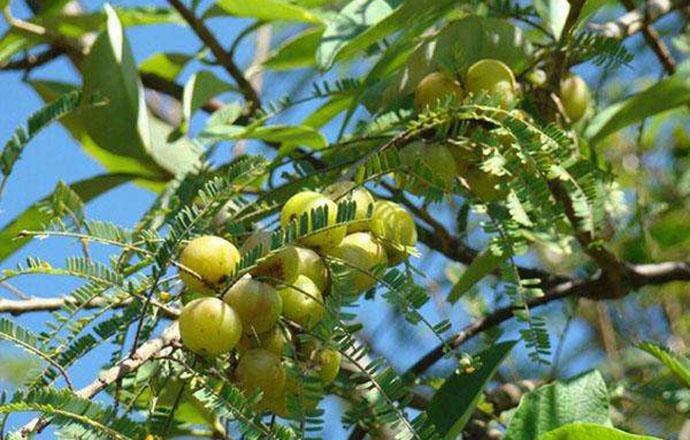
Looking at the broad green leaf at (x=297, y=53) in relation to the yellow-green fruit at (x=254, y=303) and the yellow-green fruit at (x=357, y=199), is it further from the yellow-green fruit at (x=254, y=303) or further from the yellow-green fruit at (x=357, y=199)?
the yellow-green fruit at (x=254, y=303)

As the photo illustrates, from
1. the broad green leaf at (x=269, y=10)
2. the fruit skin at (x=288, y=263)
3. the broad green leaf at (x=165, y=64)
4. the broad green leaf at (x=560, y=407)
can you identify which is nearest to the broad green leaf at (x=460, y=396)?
the broad green leaf at (x=560, y=407)

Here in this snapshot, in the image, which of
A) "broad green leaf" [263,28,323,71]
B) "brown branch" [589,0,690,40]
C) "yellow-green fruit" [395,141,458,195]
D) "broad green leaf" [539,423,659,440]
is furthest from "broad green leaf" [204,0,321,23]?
"broad green leaf" [539,423,659,440]

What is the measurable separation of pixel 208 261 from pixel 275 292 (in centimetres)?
4

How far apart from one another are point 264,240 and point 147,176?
24.0 inches

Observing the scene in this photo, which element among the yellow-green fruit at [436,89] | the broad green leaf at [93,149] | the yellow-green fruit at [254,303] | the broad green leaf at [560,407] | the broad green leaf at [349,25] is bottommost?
the broad green leaf at [560,407]

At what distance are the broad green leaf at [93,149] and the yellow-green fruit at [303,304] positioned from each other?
551 millimetres

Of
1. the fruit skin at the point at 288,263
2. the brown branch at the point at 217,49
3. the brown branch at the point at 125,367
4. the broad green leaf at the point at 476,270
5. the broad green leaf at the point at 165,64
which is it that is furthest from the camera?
the broad green leaf at the point at 165,64

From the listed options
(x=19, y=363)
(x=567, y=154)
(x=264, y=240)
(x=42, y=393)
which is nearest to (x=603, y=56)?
(x=567, y=154)

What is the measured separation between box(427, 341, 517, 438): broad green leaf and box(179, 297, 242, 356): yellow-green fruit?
7.4 inches

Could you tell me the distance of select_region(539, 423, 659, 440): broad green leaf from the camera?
67 centimetres

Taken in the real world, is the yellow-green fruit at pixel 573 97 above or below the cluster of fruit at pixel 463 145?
below

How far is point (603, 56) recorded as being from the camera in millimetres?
954

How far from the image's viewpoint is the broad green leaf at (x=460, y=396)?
0.81 m

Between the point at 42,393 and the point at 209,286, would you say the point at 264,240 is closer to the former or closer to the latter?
the point at 209,286
